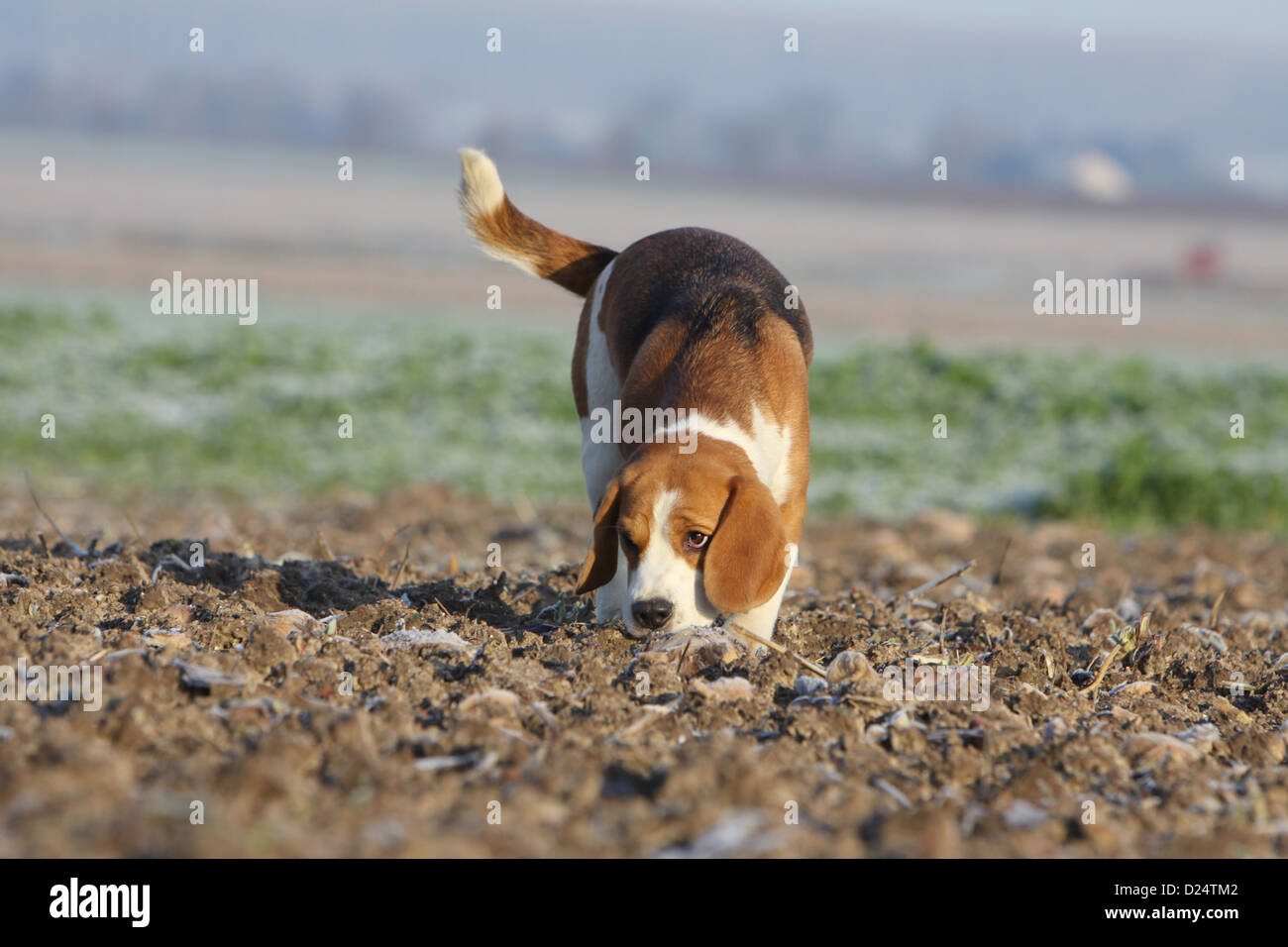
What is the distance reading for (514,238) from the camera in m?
7.09

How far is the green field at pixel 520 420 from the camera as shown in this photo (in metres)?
12.0

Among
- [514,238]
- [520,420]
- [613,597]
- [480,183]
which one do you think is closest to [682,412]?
[613,597]

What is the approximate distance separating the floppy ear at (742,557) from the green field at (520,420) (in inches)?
269

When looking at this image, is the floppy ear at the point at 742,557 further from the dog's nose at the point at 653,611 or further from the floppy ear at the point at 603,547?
the floppy ear at the point at 603,547

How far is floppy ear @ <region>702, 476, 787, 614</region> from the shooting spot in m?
4.77

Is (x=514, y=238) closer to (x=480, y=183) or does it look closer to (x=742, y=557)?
(x=480, y=183)

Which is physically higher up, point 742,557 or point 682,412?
point 682,412

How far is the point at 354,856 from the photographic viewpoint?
2.87 m

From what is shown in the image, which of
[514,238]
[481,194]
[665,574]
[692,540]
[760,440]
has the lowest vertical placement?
[665,574]

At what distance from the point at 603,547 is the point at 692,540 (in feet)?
1.15

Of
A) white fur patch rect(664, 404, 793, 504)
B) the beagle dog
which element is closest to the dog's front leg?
the beagle dog

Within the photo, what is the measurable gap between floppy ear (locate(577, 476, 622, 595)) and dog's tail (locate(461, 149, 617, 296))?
2.44 meters

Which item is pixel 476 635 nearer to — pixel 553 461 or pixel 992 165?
pixel 553 461
